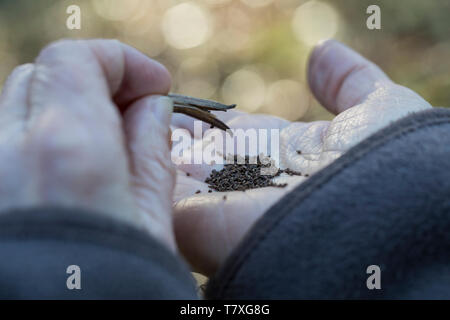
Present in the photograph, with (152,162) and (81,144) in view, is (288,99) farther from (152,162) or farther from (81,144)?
(81,144)

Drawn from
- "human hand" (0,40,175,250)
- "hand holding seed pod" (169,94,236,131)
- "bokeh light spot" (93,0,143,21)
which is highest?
"bokeh light spot" (93,0,143,21)

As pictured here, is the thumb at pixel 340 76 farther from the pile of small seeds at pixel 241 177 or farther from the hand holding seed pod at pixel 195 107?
the hand holding seed pod at pixel 195 107

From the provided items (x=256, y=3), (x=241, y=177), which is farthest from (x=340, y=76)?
(x=256, y=3)

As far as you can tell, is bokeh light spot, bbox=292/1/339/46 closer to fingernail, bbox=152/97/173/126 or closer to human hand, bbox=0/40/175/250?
fingernail, bbox=152/97/173/126

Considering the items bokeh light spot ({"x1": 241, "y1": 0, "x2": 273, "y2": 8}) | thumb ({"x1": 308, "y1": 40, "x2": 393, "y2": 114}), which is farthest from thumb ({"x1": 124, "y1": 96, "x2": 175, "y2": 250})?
bokeh light spot ({"x1": 241, "y1": 0, "x2": 273, "y2": 8})

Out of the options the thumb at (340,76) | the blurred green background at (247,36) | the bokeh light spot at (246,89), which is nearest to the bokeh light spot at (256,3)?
the blurred green background at (247,36)

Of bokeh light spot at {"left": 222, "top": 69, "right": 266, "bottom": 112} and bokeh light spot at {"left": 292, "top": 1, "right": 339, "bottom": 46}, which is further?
bokeh light spot at {"left": 222, "top": 69, "right": 266, "bottom": 112}

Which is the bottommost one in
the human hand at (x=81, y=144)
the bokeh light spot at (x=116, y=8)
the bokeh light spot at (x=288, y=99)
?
the human hand at (x=81, y=144)

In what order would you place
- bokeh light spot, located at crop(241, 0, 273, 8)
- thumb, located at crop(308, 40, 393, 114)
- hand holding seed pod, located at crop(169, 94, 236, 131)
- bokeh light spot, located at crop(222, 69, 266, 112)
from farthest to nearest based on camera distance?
bokeh light spot, located at crop(241, 0, 273, 8), bokeh light spot, located at crop(222, 69, 266, 112), thumb, located at crop(308, 40, 393, 114), hand holding seed pod, located at crop(169, 94, 236, 131)
